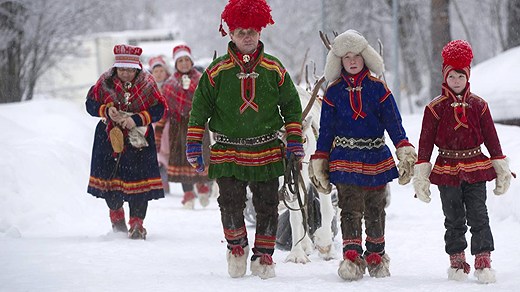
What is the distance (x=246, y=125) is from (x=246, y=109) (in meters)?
0.11

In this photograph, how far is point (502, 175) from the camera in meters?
6.18

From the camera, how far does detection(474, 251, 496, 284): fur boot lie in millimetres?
5961

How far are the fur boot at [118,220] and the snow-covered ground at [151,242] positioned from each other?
0.62 feet

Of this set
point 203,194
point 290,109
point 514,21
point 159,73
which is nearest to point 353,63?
point 290,109

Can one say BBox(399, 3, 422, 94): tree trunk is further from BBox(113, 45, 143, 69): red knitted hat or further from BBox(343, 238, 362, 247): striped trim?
BBox(343, 238, 362, 247): striped trim

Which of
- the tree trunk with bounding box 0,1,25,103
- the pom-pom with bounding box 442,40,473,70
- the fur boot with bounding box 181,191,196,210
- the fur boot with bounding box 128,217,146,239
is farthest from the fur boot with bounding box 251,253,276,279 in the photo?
the tree trunk with bounding box 0,1,25,103

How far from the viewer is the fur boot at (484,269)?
596 cm

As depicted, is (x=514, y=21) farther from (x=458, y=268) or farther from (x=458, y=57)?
(x=458, y=268)

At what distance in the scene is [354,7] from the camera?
33.2m

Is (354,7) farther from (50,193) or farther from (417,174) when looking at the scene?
(417,174)

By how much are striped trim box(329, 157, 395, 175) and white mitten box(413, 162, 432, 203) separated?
0.21m

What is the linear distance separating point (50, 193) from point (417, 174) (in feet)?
19.5

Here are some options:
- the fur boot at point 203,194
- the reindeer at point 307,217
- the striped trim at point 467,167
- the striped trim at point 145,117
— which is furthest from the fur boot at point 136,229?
the fur boot at point 203,194

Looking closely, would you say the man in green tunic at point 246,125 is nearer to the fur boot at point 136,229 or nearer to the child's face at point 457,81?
the child's face at point 457,81
